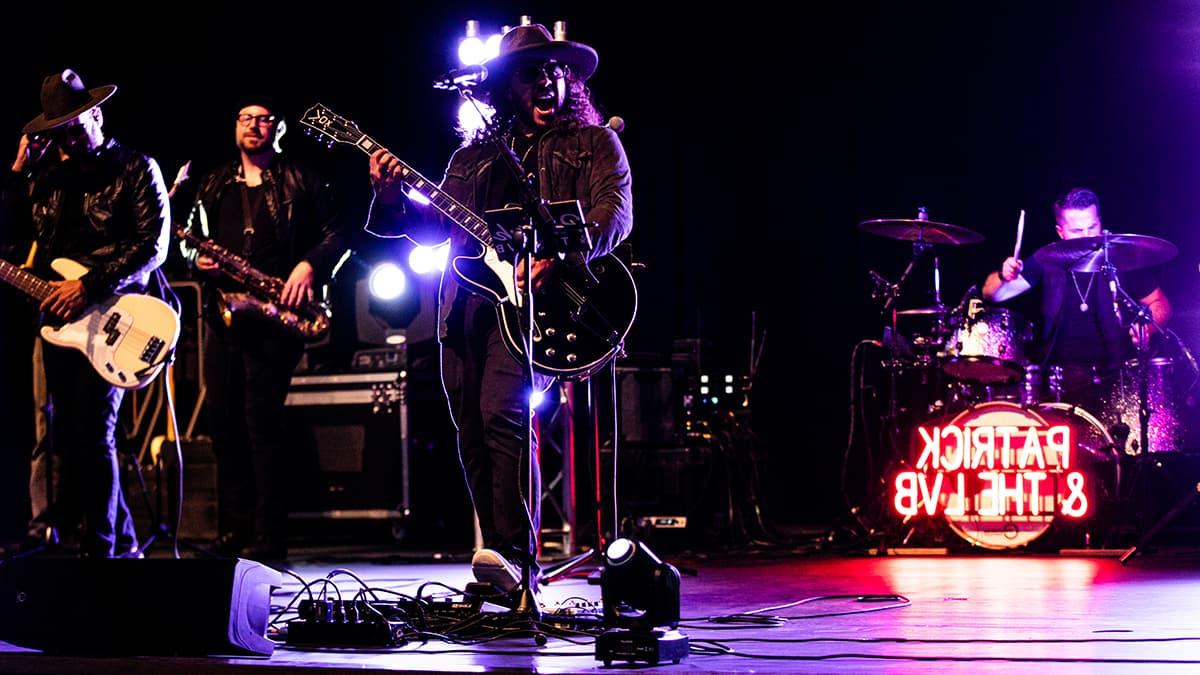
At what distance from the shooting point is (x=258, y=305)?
21.5 ft

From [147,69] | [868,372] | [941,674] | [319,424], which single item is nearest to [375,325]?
[319,424]

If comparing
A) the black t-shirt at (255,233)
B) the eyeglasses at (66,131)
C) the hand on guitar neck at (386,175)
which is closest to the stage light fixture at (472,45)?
the black t-shirt at (255,233)

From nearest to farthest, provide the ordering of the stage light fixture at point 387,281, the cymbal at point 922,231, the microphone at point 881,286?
1. the cymbal at point 922,231
2. the microphone at point 881,286
3. the stage light fixture at point 387,281

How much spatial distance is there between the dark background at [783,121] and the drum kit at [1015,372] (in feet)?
2.56

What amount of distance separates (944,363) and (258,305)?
3.32 metres

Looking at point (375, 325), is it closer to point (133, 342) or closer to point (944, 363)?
point (133, 342)

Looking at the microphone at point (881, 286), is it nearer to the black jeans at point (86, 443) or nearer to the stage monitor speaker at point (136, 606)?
the black jeans at point (86, 443)

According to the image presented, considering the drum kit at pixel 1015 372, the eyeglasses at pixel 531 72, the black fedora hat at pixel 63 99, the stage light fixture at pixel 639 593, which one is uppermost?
the black fedora hat at pixel 63 99

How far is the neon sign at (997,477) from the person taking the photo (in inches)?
277

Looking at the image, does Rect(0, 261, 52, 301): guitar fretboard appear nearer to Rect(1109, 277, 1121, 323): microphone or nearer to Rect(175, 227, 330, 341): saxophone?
Rect(175, 227, 330, 341): saxophone

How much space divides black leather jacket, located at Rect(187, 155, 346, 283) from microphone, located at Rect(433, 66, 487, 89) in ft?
9.17

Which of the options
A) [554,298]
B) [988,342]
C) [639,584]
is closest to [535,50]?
[554,298]

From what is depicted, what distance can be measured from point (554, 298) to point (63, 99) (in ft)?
9.25

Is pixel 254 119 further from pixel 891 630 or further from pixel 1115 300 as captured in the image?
pixel 1115 300
